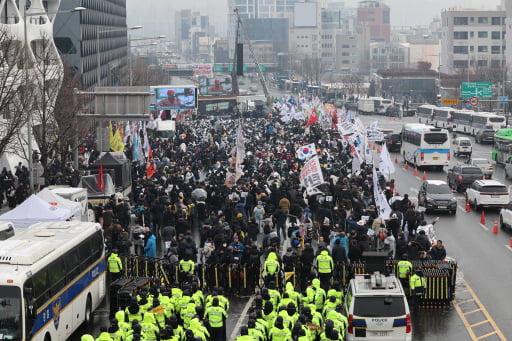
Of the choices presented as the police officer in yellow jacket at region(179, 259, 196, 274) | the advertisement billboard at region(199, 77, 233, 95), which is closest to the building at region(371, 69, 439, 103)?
the advertisement billboard at region(199, 77, 233, 95)

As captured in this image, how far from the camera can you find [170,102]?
8231 cm

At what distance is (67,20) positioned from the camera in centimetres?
9012

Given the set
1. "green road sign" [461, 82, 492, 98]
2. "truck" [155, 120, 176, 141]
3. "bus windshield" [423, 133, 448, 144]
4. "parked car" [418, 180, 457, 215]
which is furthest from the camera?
"green road sign" [461, 82, 492, 98]

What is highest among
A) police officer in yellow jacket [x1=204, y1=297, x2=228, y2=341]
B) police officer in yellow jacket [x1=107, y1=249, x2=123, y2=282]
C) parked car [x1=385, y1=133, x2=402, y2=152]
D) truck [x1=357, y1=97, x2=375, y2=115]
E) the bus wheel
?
police officer in yellow jacket [x1=204, y1=297, x2=228, y2=341]

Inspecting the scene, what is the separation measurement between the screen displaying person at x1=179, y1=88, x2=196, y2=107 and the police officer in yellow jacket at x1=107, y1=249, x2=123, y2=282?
198 feet

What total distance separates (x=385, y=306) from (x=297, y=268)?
Answer: 264 inches

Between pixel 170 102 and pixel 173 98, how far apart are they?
655 mm

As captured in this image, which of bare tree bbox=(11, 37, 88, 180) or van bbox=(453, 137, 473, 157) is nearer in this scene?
bare tree bbox=(11, 37, 88, 180)

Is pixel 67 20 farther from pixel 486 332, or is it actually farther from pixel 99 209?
pixel 486 332

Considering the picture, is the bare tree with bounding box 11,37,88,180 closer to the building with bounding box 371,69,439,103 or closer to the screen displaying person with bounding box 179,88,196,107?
the screen displaying person with bounding box 179,88,196,107

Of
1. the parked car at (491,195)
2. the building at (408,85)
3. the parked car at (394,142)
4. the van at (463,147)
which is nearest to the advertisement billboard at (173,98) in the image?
the parked car at (394,142)

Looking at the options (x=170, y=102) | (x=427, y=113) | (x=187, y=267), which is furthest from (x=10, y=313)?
(x=427, y=113)

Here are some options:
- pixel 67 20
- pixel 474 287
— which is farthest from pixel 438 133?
pixel 67 20

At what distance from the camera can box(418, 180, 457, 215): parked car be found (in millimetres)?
36878
